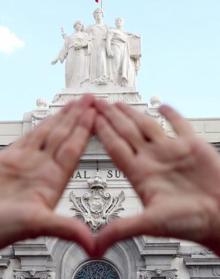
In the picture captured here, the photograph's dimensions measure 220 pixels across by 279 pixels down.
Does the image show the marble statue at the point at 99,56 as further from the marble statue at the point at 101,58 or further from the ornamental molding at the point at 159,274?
the ornamental molding at the point at 159,274

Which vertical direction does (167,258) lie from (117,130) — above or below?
above

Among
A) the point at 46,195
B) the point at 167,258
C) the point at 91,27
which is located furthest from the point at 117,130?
the point at 91,27

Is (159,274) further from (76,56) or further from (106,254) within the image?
(76,56)

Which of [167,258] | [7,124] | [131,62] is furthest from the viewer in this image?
[131,62]

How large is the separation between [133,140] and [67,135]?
0.68m

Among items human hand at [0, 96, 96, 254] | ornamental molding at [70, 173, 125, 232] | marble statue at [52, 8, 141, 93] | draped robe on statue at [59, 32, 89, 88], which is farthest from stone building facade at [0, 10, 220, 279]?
human hand at [0, 96, 96, 254]

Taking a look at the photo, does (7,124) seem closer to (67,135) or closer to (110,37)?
(110,37)

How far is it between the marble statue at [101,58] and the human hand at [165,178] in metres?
14.5

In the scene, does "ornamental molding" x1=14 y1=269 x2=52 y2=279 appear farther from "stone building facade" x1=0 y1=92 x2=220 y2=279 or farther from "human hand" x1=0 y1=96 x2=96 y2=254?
"human hand" x1=0 y1=96 x2=96 y2=254

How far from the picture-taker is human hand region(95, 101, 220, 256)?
717cm

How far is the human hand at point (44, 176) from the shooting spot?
7.14 metres

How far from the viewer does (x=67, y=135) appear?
7.83 meters

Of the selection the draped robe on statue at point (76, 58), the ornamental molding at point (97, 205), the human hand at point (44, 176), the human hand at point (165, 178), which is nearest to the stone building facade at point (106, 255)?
the ornamental molding at point (97, 205)

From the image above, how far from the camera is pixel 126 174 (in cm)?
765
